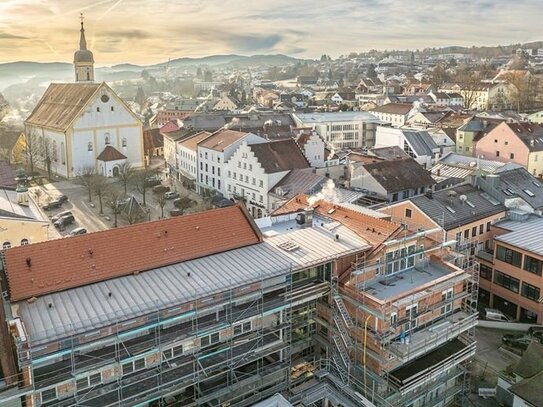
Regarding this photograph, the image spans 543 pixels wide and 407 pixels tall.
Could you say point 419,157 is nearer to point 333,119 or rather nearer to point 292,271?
point 333,119

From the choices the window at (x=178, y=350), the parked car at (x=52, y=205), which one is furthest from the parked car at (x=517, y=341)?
the parked car at (x=52, y=205)

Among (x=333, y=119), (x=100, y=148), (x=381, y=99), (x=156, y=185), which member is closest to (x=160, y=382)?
(x=156, y=185)

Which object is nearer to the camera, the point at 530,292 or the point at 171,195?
the point at 530,292

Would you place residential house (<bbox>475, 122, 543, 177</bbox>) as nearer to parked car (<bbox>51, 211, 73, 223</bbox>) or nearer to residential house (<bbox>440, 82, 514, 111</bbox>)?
parked car (<bbox>51, 211, 73, 223</bbox>)

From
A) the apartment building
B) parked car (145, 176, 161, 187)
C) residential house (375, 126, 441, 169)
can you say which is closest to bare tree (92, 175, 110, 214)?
parked car (145, 176, 161, 187)

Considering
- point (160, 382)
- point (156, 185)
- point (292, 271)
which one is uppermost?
point (292, 271)

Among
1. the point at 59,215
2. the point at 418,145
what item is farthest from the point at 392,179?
the point at 59,215

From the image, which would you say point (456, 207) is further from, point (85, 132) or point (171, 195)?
point (85, 132)

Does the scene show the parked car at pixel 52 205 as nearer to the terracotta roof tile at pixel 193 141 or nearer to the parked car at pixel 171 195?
the parked car at pixel 171 195
